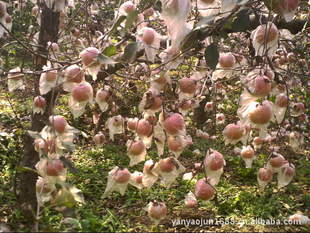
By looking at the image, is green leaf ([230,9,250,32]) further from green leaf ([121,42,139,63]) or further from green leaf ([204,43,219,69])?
green leaf ([121,42,139,63])

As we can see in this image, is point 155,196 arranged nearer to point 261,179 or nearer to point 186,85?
point 261,179

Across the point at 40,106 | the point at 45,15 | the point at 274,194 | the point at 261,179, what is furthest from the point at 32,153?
the point at 274,194

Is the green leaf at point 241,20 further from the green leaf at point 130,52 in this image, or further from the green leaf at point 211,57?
the green leaf at point 130,52

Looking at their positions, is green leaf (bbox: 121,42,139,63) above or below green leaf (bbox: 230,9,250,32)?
below

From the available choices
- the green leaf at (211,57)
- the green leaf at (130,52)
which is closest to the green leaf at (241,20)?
the green leaf at (211,57)

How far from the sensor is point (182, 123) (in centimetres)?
103

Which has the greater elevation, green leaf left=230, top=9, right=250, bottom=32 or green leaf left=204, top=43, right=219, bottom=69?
green leaf left=230, top=9, right=250, bottom=32

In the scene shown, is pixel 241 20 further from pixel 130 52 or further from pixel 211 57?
pixel 130 52

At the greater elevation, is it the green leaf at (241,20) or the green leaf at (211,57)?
the green leaf at (241,20)

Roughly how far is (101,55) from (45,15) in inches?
41.2

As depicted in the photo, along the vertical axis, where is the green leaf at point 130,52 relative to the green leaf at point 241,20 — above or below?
below

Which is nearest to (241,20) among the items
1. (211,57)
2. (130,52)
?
(211,57)

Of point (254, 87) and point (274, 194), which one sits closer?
point (254, 87)

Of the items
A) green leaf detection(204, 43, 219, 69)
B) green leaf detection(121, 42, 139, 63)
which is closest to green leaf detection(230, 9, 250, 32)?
green leaf detection(204, 43, 219, 69)
